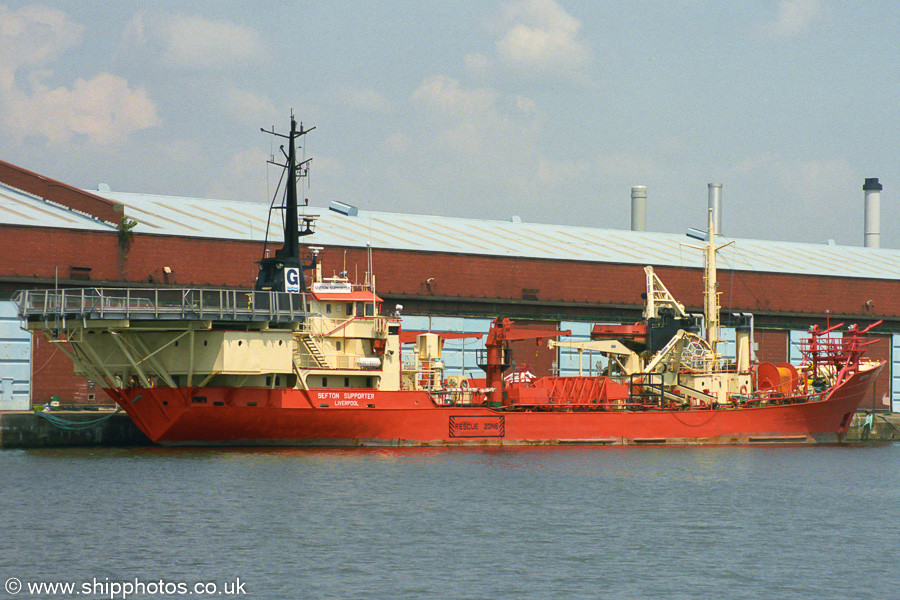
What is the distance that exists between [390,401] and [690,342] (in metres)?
15.7

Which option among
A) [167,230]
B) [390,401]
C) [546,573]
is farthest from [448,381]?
[546,573]

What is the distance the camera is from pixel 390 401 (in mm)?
40500

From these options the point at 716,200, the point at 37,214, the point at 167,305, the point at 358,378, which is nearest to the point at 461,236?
the point at 358,378

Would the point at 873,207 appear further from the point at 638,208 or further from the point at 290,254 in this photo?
the point at 290,254

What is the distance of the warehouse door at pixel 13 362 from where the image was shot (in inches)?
1777

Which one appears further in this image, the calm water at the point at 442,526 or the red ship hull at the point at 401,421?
the red ship hull at the point at 401,421

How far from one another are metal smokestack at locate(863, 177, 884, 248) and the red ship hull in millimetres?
41460

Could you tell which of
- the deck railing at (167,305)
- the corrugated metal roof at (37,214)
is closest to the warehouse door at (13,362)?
the corrugated metal roof at (37,214)

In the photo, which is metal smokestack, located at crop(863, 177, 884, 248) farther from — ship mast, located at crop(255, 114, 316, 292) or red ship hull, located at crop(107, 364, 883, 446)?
ship mast, located at crop(255, 114, 316, 292)

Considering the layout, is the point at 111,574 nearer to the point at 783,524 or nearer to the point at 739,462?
the point at 783,524

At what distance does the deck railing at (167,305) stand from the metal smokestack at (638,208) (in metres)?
47.3

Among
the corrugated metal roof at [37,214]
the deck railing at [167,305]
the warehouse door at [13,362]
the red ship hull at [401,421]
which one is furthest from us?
the corrugated metal roof at [37,214]

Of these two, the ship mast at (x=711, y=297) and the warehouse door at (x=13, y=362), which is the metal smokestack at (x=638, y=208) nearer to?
the ship mast at (x=711, y=297)

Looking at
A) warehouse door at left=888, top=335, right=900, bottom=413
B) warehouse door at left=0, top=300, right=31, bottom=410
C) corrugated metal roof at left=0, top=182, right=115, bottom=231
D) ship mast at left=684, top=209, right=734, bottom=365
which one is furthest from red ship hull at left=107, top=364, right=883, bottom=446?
warehouse door at left=888, top=335, right=900, bottom=413
